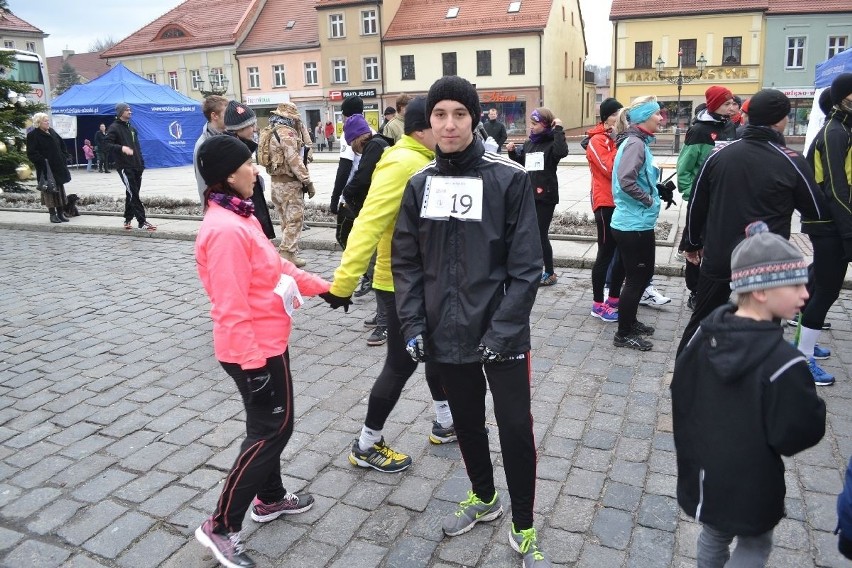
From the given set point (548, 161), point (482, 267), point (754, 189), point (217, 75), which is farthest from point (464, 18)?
point (482, 267)

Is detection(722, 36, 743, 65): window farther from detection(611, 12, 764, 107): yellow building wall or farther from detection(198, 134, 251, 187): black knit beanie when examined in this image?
detection(198, 134, 251, 187): black knit beanie

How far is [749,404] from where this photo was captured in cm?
213

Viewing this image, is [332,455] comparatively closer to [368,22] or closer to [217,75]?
[368,22]

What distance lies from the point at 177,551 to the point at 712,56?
149 ft

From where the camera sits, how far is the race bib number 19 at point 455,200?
9.05 ft

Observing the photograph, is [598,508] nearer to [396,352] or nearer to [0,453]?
[396,352]

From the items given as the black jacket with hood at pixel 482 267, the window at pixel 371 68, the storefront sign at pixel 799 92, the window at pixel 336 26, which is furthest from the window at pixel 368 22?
the black jacket with hood at pixel 482 267

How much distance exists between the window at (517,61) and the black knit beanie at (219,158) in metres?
44.5

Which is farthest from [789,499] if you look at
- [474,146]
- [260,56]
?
[260,56]

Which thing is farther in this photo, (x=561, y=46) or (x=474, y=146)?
(x=561, y=46)

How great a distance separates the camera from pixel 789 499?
3.34 m

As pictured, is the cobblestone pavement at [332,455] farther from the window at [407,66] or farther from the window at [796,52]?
the window at [407,66]

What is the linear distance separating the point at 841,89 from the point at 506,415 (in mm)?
3432

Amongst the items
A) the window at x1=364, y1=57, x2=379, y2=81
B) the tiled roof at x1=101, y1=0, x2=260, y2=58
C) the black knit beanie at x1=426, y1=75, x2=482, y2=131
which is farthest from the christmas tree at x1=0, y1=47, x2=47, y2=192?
the tiled roof at x1=101, y1=0, x2=260, y2=58
